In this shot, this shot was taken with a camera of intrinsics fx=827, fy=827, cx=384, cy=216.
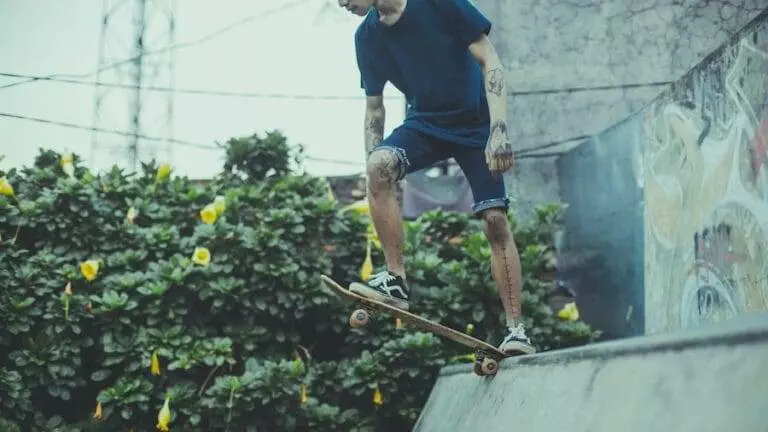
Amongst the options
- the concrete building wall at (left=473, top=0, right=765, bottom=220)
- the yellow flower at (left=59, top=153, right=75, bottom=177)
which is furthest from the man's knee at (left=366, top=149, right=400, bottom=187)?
the concrete building wall at (left=473, top=0, right=765, bottom=220)

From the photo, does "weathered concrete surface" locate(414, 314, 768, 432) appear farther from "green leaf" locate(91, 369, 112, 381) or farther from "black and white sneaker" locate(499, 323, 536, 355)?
"green leaf" locate(91, 369, 112, 381)

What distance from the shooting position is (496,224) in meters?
3.81

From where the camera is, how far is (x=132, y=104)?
15.9 metres

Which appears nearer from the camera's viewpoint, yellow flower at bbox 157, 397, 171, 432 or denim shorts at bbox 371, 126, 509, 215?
denim shorts at bbox 371, 126, 509, 215

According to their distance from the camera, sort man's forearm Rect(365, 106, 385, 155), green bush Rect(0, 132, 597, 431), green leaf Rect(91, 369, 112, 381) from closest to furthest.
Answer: man's forearm Rect(365, 106, 385, 155) < green bush Rect(0, 132, 597, 431) < green leaf Rect(91, 369, 112, 381)

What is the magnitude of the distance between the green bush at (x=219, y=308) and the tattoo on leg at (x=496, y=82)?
9.55 feet

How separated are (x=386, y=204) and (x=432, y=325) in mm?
594

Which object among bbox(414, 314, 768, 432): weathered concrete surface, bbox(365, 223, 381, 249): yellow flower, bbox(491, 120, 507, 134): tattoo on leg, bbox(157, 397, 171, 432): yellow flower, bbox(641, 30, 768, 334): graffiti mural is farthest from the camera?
bbox(365, 223, 381, 249): yellow flower

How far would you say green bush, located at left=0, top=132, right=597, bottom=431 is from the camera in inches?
231

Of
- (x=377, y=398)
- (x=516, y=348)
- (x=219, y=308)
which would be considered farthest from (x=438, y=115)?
(x=219, y=308)

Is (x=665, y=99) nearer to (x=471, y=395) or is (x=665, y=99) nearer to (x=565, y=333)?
(x=565, y=333)

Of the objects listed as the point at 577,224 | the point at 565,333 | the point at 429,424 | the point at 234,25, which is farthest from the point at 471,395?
the point at 234,25

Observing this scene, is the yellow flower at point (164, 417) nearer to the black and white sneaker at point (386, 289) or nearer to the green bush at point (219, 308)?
the green bush at point (219, 308)

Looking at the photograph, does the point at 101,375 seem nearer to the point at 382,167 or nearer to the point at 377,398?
the point at 377,398
